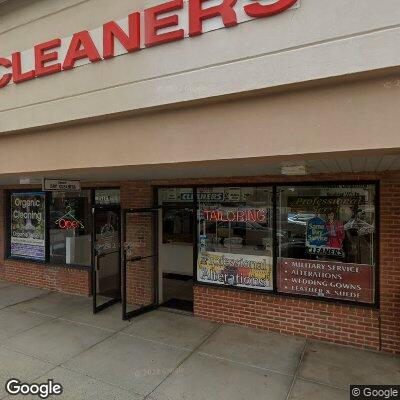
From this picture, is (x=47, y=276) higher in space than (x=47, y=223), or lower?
lower

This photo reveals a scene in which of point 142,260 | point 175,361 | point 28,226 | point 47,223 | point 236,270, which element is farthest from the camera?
point 28,226

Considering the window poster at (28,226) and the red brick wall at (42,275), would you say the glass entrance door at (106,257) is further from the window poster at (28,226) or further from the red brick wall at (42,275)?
the window poster at (28,226)

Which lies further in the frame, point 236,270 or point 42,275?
point 42,275

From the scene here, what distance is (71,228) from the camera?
8.39m

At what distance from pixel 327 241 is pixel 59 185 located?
5.21 m

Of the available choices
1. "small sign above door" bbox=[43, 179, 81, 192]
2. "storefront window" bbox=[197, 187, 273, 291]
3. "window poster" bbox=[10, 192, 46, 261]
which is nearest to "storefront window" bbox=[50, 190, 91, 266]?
"window poster" bbox=[10, 192, 46, 261]

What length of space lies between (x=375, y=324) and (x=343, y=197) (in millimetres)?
2009

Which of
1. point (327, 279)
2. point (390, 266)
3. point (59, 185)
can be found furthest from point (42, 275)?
point (390, 266)

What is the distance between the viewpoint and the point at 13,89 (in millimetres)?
5234

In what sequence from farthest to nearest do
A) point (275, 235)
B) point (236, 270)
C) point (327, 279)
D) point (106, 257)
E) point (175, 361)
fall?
point (106, 257) < point (236, 270) < point (275, 235) < point (327, 279) < point (175, 361)

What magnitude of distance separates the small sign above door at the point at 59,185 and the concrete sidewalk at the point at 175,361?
256cm

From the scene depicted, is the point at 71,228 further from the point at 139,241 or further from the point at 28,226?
the point at 139,241

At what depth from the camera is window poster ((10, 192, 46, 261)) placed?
8719mm

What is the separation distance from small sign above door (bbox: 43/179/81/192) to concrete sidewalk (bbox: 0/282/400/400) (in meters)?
2.56
